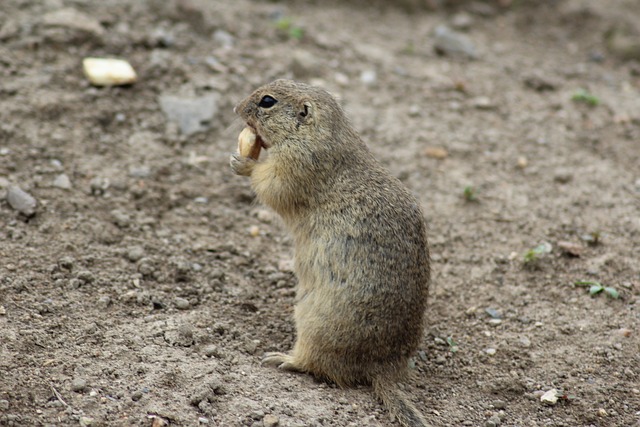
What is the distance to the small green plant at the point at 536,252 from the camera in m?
5.95

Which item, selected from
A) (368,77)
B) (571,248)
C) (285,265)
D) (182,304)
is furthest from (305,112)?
(368,77)

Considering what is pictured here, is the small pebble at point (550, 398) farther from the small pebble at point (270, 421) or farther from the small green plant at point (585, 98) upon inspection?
the small green plant at point (585, 98)

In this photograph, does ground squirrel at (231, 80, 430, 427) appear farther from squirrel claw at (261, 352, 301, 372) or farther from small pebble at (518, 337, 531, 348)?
small pebble at (518, 337, 531, 348)

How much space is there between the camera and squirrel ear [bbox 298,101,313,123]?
16.8ft

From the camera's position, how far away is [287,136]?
203 inches

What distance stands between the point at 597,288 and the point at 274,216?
103 inches

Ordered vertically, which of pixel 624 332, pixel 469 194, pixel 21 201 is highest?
pixel 469 194

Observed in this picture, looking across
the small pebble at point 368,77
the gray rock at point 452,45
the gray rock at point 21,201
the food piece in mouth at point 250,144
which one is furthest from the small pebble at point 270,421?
the gray rock at point 452,45

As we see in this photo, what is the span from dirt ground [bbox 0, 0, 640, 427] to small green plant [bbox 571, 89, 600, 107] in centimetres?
4

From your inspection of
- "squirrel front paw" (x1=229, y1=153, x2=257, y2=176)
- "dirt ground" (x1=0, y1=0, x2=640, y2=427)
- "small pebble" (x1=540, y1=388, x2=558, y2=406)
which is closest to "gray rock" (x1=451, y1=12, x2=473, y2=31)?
"dirt ground" (x1=0, y1=0, x2=640, y2=427)

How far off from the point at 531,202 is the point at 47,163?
13.8 ft

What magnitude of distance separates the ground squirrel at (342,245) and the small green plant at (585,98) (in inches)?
160

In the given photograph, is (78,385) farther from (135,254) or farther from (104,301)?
(135,254)

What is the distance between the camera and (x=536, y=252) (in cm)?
603
